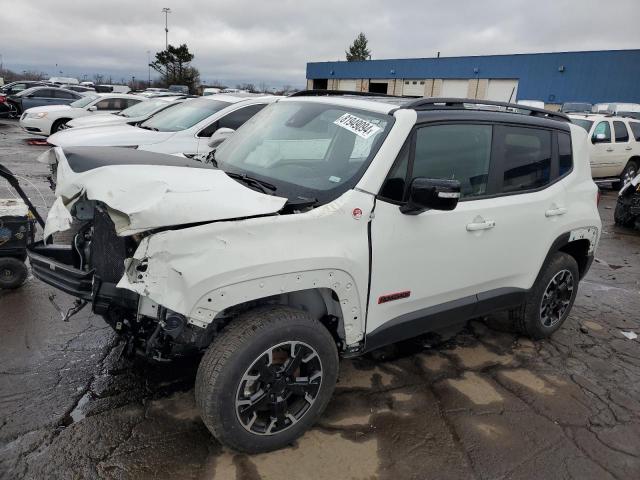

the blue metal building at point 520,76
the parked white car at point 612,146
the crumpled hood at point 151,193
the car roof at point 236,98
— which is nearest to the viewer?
the crumpled hood at point 151,193

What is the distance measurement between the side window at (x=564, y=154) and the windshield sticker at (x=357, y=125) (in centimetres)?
189

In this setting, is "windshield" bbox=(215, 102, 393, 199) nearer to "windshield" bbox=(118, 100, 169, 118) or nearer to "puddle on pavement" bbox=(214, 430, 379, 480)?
"puddle on pavement" bbox=(214, 430, 379, 480)

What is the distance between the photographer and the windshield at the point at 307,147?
115 inches

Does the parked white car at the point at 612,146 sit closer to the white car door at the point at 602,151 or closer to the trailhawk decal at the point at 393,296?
the white car door at the point at 602,151

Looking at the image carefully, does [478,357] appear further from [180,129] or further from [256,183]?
[180,129]

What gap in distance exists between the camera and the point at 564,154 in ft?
13.3

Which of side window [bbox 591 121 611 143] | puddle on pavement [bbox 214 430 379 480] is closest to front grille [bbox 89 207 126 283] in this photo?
puddle on pavement [bbox 214 430 379 480]

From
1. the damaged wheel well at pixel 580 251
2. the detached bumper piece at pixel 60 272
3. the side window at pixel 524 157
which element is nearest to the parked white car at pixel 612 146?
the damaged wheel well at pixel 580 251

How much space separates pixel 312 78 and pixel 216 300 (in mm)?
58545

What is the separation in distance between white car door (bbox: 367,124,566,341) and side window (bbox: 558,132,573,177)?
0.31 ft

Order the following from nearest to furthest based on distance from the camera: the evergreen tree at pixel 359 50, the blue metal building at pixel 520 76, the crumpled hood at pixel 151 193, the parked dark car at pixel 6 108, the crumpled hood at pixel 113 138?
the crumpled hood at pixel 151 193
the crumpled hood at pixel 113 138
the parked dark car at pixel 6 108
the blue metal building at pixel 520 76
the evergreen tree at pixel 359 50

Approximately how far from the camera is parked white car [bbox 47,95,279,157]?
7.54 meters

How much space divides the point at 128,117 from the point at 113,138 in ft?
11.2

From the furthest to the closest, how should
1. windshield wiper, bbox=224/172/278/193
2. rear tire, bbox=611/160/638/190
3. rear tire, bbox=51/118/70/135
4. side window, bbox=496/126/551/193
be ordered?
rear tire, bbox=51/118/70/135
rear tire, bbox=611/160/638/190
side window, bbox=496/126/551/193
windshield wiper, bbox=224/172/278/193
